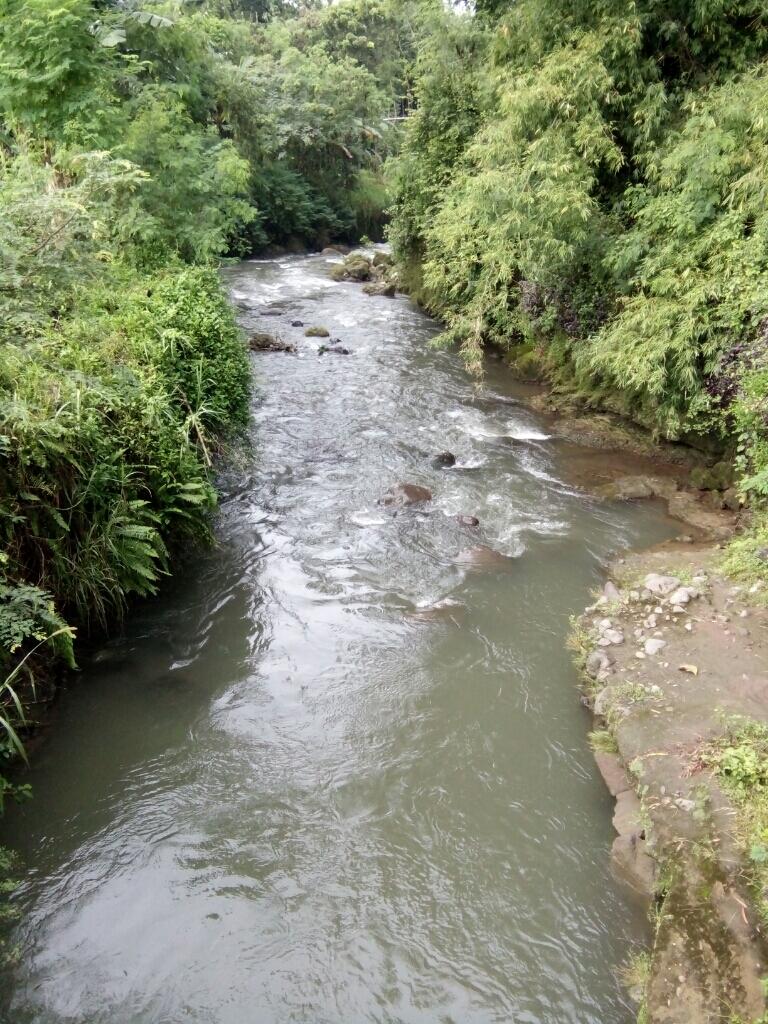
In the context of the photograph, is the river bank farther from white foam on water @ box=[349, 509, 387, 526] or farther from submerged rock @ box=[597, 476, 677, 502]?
white foam on water @ box=[349, 509, 387, 526]

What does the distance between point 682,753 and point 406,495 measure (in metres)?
5.40

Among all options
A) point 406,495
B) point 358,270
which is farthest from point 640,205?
point 358,270

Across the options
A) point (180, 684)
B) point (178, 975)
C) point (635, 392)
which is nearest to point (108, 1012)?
point (178, 975)

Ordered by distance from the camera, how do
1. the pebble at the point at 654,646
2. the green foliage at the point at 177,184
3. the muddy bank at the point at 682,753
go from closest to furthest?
the muddy bank at the point at 682,753 → the pebble at the point at 654,646 → the green foliage at the point at 177,184

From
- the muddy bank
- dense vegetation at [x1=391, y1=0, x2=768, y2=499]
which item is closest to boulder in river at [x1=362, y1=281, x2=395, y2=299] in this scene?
dense vegetation at [x1=391, y1=0, x2=768, y2=499]

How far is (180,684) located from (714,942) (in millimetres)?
4563

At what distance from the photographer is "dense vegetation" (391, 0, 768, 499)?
331 inches

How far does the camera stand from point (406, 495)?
9.57 metres

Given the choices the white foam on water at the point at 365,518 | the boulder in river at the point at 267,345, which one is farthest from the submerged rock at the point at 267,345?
the white foam on water at the point at 365,518

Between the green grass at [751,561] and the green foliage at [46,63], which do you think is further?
the green foliage at [46,63]

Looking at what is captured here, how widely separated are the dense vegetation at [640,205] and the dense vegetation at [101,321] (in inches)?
196

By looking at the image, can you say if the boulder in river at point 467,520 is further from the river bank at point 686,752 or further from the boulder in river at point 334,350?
the boulder in river at point 334,350

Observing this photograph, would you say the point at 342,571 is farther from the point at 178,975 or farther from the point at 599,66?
the point at 599,66

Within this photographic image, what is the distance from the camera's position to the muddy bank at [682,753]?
3.67m
